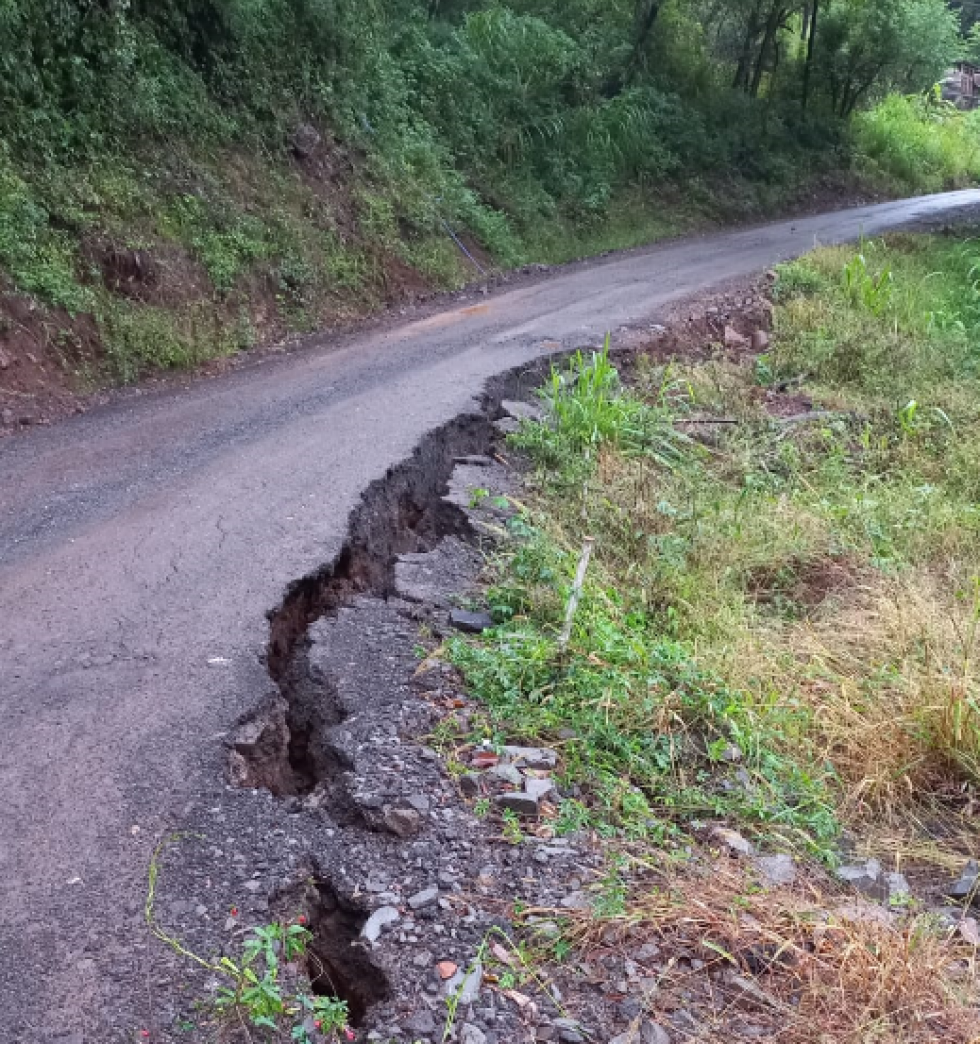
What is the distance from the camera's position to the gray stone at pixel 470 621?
Answer: 14.6 feet

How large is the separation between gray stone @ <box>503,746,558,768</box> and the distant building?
4053cm

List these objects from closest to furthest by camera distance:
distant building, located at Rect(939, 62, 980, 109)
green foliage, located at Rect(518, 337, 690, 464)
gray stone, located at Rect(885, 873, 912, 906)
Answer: gray stone, located at Rect(885, 873, 912, 906), green foliage, located at Rect(518, 337, 690, 464), distant building, located at Rect(939, 62, 980, 109)

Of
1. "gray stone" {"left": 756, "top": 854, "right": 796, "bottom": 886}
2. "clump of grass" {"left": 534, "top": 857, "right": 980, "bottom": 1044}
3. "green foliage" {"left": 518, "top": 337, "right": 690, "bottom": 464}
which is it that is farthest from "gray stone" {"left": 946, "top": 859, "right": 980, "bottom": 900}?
"green foliage" {"left": 518, "top": 337, "right": 690, "bottom": 464}

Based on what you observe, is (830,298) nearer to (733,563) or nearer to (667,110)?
(733,563)

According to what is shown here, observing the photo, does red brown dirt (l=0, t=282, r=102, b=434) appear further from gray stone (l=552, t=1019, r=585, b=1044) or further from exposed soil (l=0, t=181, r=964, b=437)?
gray stone (l=552, t=1019, r=585, b=1044)

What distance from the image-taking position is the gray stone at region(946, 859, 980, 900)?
315 cm

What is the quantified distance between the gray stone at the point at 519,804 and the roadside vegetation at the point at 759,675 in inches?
3.4

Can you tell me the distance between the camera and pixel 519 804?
321 cm

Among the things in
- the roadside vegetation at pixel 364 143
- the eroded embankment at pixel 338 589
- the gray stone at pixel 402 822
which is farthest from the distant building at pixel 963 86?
the gray stone at pixel 402 822

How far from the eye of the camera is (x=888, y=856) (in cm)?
331

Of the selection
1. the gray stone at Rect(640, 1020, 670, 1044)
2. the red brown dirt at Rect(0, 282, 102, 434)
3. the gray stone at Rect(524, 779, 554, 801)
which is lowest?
the gray stone at Rect(640, 1020, 670, 1044)

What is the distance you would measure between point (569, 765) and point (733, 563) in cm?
218

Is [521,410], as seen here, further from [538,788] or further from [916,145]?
[916,145]

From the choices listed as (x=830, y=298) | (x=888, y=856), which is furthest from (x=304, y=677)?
(x=830, y=298)
